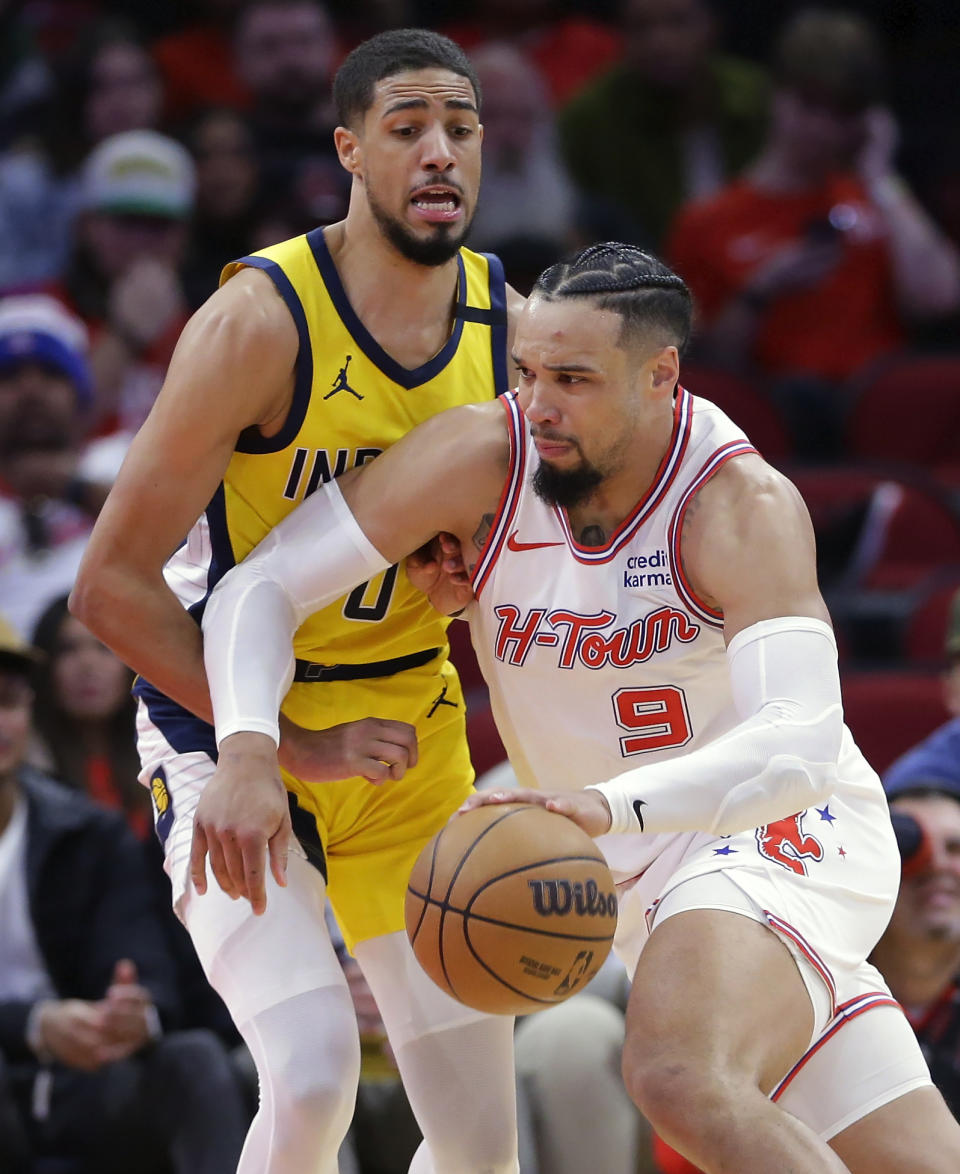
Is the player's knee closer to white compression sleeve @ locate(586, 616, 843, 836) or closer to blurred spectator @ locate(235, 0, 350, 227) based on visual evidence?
white compression sleeve @ locate(586, 616, 843, 836)

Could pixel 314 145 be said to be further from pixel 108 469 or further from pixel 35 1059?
pixel 35 1059

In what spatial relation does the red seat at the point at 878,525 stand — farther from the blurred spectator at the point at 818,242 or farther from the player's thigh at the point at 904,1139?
the player's thigh at the point at 904,1139

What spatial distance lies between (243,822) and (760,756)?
97 centimetres

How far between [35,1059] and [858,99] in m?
5.57

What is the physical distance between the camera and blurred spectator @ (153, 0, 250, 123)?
979 centimetres

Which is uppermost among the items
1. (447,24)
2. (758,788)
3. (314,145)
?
(447,24)

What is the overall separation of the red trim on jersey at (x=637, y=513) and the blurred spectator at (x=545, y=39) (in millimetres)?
6386

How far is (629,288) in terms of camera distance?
3809 millimetres

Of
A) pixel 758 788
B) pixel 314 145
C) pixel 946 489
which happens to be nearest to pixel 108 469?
pixel 314 145

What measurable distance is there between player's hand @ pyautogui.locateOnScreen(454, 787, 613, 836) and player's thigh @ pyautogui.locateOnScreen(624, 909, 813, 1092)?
34cm

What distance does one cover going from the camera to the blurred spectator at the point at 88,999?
5113 millimetres

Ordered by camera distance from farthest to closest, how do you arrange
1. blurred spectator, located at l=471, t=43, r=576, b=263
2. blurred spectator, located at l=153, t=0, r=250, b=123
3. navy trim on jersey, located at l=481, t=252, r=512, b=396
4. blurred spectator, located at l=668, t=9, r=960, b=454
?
blurred spectator, located at l=153, t=0, r=250, b=123 → blurred spectator, located at l=471, t=43, r=576, b=263 → blurred spectator, located at l=668, t=9, r=960, b=454 → navy trim on jersey, located at l=481, t=252, r=512, b=396

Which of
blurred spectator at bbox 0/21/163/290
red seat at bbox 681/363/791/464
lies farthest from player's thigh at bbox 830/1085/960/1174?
blurred spectator at bbox 0/21/163/290

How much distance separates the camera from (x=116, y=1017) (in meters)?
5.16
